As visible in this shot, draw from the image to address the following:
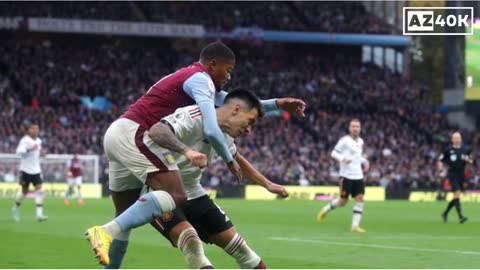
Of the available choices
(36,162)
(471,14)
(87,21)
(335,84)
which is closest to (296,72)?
(335,84)

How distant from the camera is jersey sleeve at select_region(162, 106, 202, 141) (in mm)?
9273

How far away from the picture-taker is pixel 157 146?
9.37 meters

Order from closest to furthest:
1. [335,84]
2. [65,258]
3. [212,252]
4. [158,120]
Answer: [158,120], [65,258], [212,252], [335,84]

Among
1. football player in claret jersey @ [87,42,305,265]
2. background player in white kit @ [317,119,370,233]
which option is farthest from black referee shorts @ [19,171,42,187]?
football player in claret jersey @ [87,42,305,265]

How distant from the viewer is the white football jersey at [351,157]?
74.0ft

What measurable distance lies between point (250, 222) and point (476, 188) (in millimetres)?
27332

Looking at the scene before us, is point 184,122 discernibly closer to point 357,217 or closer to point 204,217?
point 204,217

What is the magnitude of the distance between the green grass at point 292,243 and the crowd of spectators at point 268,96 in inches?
784

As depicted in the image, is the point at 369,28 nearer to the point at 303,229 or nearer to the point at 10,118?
the point at 10,118

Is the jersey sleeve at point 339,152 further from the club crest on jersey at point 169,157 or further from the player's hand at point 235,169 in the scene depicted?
the club crest on jersey at point 169,157

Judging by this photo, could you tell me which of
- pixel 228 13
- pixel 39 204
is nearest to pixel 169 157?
pixel 39 204

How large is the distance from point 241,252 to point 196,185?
2.55ft

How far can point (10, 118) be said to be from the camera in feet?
152

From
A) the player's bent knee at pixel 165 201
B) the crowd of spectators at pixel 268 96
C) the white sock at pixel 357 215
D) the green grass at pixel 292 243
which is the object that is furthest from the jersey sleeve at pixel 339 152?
the crowd of spectators at pixel 268 96
